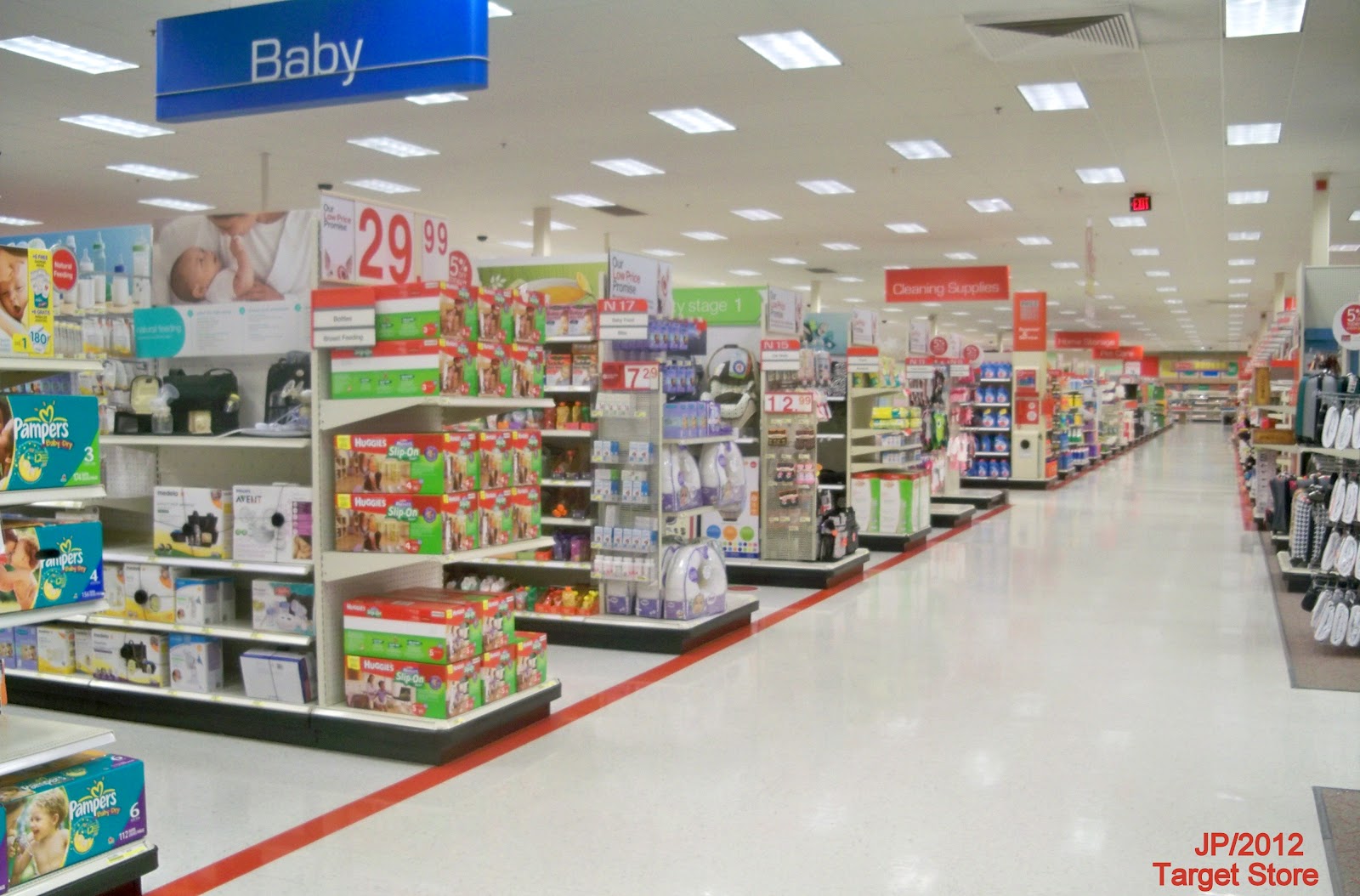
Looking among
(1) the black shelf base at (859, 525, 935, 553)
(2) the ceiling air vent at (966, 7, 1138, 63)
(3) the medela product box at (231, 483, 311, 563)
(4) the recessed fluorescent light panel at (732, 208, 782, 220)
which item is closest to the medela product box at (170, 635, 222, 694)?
(3) the medela product box at (231, 483, 311, 563)

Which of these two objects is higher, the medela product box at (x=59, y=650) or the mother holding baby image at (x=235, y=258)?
the mother holding baby image at (x=235, y=258)

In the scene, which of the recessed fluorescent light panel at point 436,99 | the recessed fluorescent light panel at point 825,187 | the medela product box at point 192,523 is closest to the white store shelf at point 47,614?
the medela product box at point 192,523

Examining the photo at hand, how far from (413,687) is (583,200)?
32.8ft

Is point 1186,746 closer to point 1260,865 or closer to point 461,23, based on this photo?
point 1260,865

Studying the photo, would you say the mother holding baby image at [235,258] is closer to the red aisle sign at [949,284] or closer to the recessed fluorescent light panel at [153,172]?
the recessed fluorescent light panel at [153,172]

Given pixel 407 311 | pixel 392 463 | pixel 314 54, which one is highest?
pixel 314 54

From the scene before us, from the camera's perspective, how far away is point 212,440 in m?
4.96

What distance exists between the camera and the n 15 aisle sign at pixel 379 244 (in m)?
Result: 4.81

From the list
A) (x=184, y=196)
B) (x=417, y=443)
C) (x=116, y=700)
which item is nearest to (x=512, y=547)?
(x=417, y=443)

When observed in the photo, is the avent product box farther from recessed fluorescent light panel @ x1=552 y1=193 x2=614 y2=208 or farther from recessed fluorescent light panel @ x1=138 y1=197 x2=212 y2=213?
recessed fluorescent light panel @ x1=138 y1=197 x2=212 y2=213

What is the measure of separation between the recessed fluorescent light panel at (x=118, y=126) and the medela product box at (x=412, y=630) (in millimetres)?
7134

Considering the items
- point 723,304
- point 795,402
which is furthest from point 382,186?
point 795,402

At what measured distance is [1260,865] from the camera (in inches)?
143

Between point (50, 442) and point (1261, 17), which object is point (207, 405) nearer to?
point (50, 442)
